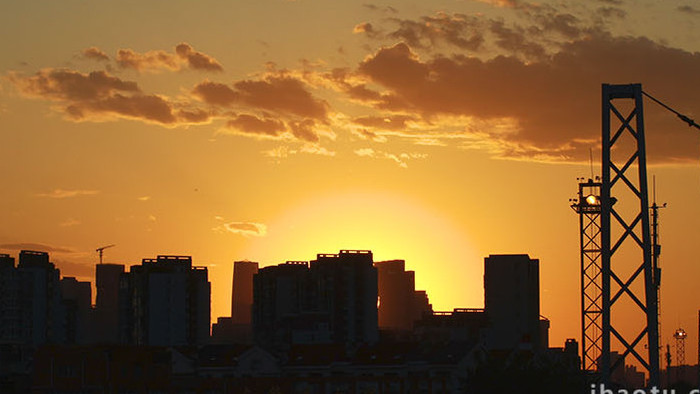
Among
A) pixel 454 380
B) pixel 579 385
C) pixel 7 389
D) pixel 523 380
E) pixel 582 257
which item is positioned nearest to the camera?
pixel 582 257

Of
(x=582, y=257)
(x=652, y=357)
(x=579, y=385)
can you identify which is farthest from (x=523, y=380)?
(x=652, y=357)

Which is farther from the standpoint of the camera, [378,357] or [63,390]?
[378,357]

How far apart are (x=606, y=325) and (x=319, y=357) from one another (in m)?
103

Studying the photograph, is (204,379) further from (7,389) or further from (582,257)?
(582,257)

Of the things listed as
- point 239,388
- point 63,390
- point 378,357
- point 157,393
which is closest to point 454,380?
point 378,357

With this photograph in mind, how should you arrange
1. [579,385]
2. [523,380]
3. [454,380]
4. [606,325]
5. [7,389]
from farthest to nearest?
[454,380] → [7,389] → [579,385] → [523,380] → [606,325]

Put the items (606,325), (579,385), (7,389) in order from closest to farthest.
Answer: (606,325) → (579,385) → (7,389)

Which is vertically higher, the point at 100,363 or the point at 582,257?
the point at 582,257

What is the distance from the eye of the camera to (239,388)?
141375 mm

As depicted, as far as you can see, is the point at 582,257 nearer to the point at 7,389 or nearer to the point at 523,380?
the point at 523,380

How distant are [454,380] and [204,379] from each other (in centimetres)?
2837

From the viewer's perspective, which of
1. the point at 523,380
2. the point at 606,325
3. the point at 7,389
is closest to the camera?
the point at 606,325

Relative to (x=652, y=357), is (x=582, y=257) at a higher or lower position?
higher

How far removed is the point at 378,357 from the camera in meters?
154
